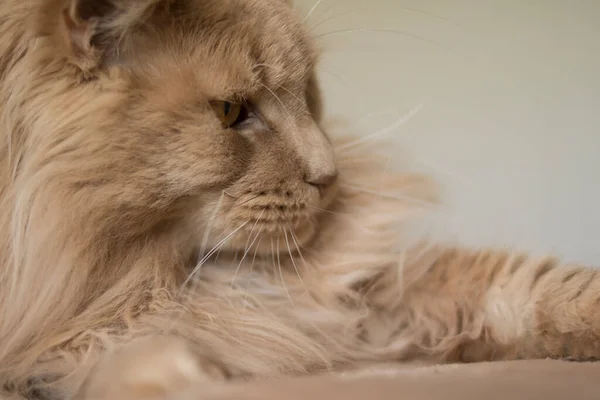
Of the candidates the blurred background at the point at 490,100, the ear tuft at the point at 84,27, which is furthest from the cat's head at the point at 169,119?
→ the blurred background at the point at 490,100

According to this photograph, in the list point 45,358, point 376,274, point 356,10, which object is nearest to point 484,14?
point 356,10

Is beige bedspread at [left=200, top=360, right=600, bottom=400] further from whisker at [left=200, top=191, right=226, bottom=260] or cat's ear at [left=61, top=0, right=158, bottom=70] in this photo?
cat's ear at [left=61, top=0, right=158, bottom=70]

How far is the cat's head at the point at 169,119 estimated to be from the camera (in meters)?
0.83

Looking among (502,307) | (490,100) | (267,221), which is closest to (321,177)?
(267,221)

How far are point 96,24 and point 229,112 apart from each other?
0.75 ft

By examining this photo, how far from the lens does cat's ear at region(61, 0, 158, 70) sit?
806 mm

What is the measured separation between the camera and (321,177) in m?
1.02

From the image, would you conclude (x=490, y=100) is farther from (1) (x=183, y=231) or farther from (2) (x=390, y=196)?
(1) (x=183, y=231)

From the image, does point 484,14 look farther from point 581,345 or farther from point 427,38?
point 581,345

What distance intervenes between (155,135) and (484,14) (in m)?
1.07

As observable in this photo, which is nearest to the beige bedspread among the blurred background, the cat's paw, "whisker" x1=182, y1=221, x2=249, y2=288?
the cat's paw

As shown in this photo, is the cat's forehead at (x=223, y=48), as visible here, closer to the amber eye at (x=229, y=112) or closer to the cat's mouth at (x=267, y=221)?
the amber eye at (x=229, y=112)

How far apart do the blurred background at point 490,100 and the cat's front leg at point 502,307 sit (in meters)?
0.26

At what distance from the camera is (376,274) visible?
1.11 m
